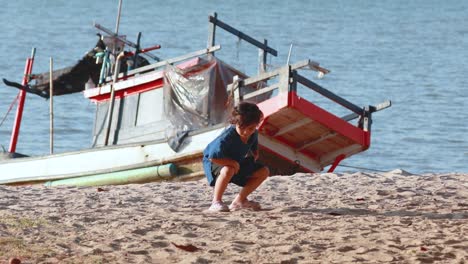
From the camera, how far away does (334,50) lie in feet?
164

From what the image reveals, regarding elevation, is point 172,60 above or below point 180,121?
above

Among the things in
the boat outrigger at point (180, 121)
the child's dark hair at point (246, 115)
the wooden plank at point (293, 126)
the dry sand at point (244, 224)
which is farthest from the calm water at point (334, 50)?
the child's dark hair at point (246, 115)

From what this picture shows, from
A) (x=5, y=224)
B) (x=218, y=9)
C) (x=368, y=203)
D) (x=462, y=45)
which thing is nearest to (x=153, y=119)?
(x=368, y=203)

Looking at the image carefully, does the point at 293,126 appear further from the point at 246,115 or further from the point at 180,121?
the point at 246,115

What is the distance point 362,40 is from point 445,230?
1809 inches

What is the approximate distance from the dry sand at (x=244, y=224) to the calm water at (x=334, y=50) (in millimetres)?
11808

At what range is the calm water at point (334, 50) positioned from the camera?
1137 inches

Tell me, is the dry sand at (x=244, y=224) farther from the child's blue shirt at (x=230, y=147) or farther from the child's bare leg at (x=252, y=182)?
the child's blue shirt at (x=230, y=147)

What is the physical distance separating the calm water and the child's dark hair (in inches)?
539

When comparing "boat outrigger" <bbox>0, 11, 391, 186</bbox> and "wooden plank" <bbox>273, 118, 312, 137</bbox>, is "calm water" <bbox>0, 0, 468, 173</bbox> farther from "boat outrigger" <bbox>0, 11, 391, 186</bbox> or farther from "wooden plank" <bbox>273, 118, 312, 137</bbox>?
"wooden plank" <bbox>273, 118, 312, 137</bbox>

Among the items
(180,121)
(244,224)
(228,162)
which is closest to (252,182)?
(228,162)

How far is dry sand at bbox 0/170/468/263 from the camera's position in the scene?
9586mm

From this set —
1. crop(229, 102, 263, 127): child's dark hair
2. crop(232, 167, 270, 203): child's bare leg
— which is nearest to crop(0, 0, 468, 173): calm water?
crop(232, 167, 270, 203): child's bare leg

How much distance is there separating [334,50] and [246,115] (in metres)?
39.1
